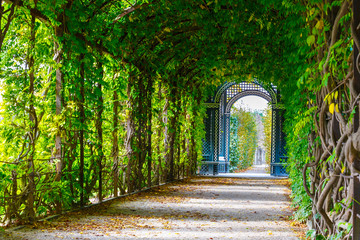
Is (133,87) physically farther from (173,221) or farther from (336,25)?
(336,25)

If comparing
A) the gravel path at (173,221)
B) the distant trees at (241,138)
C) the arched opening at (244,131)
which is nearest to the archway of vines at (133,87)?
the gravel path at (173,221)

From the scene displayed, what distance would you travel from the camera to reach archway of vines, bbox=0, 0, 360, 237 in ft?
11.6

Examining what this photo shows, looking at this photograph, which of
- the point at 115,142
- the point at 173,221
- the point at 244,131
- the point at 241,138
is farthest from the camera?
the point at 244,131

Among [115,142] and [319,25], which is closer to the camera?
[319,25]

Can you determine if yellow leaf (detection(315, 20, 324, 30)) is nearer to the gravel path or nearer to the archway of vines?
the archway of vines

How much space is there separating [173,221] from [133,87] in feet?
12.7

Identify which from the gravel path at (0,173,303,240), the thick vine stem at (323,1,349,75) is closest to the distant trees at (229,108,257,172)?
the gravel path at (0,173,303,240)

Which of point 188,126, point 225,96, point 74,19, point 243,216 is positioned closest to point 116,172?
point 243,216

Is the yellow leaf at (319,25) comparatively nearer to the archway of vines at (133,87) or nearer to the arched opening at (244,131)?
the archway of vines at (133,87)

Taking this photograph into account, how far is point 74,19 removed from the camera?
237 inches

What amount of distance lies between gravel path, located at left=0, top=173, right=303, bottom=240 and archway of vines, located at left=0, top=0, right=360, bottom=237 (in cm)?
37

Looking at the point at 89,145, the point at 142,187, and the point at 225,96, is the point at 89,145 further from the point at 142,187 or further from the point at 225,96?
the point at 225,96

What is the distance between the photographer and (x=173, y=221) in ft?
20.9

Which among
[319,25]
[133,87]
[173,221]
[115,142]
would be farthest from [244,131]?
[319,25]
